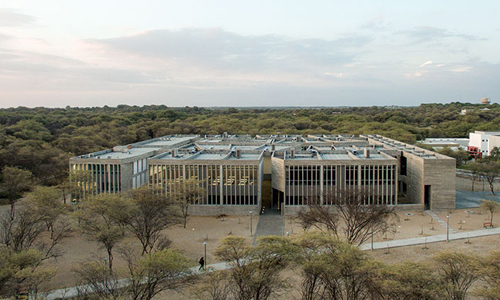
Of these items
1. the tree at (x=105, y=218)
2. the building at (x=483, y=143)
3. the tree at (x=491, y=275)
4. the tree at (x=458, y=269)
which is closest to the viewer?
the tree at (x=491, y=275)

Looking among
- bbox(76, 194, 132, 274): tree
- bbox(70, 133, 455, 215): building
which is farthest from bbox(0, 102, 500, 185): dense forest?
bbox(76, 194, 132, 274): tree

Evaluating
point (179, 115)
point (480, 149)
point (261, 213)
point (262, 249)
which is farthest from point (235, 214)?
point (179, 115)

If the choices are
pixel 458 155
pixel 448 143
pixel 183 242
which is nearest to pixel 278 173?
pixel 183 242

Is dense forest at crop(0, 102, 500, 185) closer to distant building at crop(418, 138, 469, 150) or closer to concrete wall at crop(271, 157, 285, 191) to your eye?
distant building at crop(418, 138, 469, 150)

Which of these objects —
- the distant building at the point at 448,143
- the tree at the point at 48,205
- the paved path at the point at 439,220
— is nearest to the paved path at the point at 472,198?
the paved path at the point at 439,220

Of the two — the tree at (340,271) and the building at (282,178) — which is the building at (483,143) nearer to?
the building at (282,178)

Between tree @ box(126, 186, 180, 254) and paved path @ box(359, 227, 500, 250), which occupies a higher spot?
tree @ box(126, 186, 180, 254)
